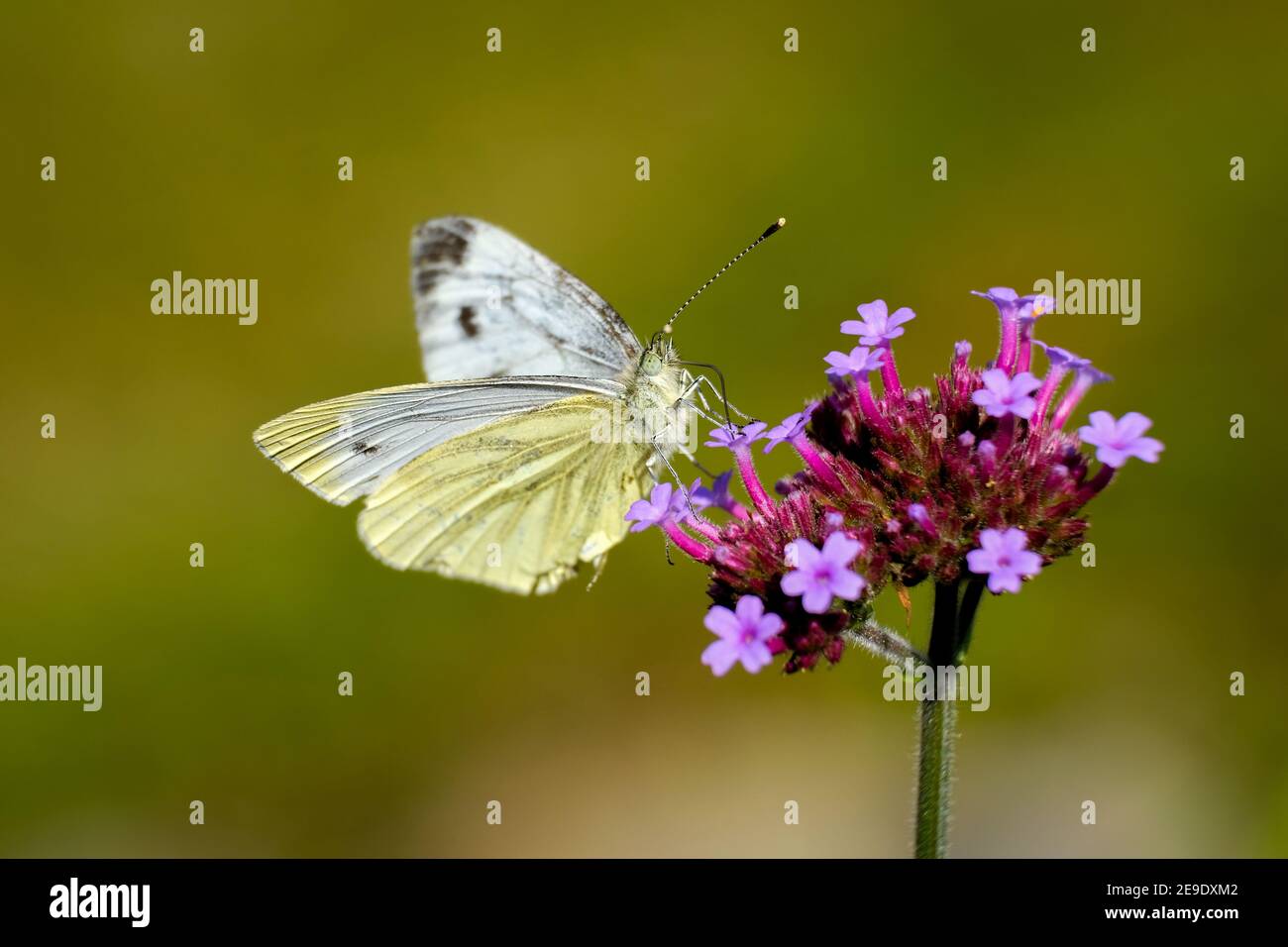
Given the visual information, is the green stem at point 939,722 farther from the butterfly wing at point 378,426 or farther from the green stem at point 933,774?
the butterfly wing at point 378,426

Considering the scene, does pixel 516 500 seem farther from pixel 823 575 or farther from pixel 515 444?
pixel 823 575

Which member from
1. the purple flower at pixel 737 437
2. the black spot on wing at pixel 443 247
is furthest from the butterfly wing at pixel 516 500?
the black spot on wing at pixel 443 247

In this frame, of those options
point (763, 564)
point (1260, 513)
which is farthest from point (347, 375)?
point (1260, 513)

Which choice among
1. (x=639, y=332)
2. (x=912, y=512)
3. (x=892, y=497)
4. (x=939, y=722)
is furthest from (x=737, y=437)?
(x=639, y=332)

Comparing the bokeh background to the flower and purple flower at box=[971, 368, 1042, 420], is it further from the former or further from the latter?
purple flower at box=[971, 368, 1042, 420]

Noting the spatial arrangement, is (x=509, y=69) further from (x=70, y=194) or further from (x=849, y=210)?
(x=70, y=194)

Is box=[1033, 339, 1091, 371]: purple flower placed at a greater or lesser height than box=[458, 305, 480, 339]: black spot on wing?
lesser

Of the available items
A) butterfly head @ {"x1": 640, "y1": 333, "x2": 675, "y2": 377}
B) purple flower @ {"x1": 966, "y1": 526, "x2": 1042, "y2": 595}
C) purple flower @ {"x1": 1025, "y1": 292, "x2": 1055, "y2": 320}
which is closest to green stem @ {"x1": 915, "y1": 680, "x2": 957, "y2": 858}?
purple flower @ {"x1": 966, "y1": 526, "x2": 1042, "y2": 595}
